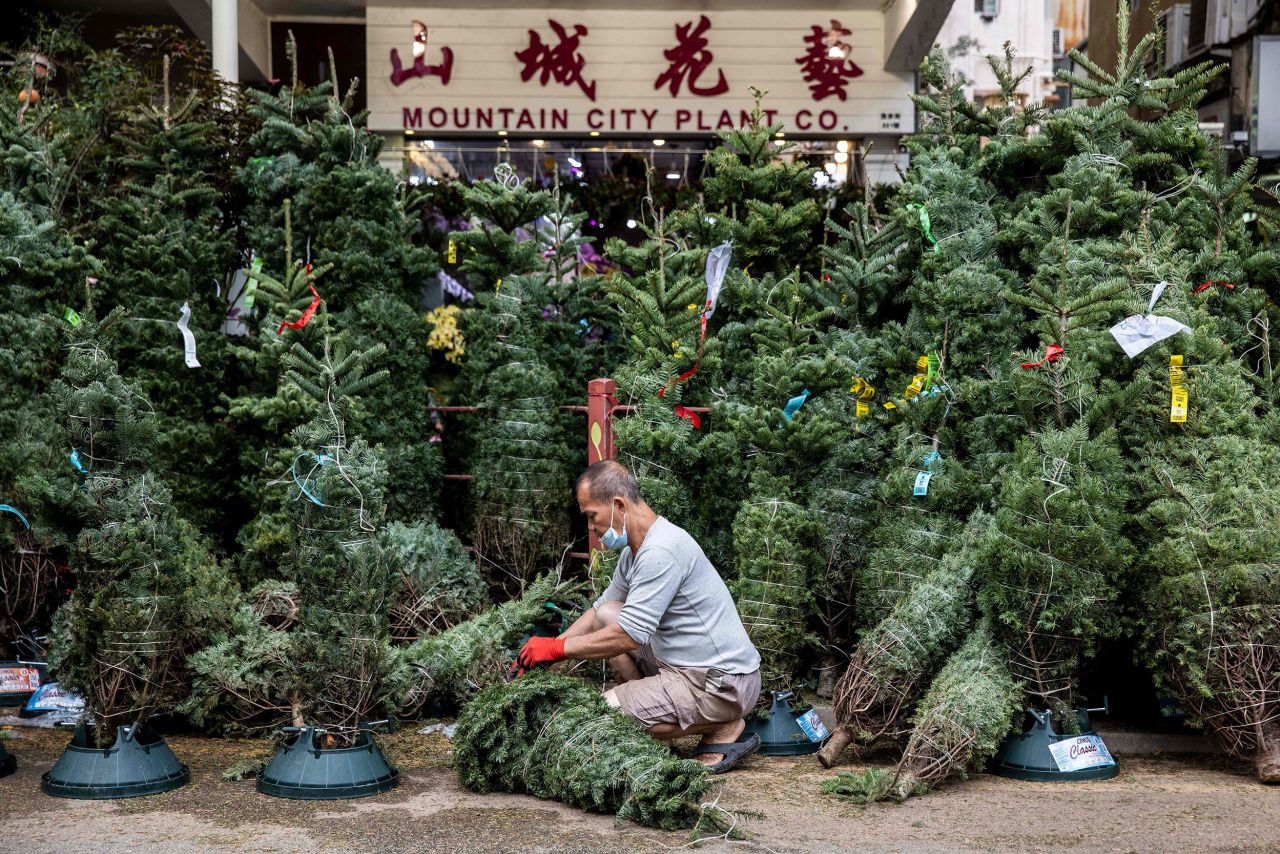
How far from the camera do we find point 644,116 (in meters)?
13.9

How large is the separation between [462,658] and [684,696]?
134 cm

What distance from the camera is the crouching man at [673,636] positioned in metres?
5.13

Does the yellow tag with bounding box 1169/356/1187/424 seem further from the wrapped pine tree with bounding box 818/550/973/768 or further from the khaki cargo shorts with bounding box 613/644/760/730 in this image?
the khaki cargo shorts with bounding box 613/644/760/730

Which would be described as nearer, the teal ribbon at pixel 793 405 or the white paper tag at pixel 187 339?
the teal ribbon at pixel 793 405

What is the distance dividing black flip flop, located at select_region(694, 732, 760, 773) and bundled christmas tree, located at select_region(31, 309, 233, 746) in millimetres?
2318

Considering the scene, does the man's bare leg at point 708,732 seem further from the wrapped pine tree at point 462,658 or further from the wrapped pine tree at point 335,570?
the wrapped pine tree at point 335,570

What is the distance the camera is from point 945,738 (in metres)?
4.91

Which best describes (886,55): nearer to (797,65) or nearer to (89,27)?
(797,65)

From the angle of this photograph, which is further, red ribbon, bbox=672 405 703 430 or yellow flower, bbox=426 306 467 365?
yellow flower, bbox=426 306 467 365

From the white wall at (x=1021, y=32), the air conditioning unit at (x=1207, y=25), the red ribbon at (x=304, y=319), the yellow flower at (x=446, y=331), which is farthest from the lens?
the white wall at (x=1021, y=32)

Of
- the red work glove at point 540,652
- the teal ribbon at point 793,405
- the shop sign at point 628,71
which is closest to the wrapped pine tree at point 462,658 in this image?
the red work glove at point 540,652

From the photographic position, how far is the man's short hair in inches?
204

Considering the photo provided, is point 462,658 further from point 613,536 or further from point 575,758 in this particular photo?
point 575,758

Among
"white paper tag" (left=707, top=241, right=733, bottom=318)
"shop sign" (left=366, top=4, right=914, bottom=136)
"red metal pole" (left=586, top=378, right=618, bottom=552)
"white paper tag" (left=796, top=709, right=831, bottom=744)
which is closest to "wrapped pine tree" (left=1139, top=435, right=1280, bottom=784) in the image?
"white paper tag" (left=796, top=709, right=831, bottom=744)
